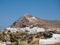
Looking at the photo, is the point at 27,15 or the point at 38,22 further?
the point at 27,15

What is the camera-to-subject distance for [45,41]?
966 inches

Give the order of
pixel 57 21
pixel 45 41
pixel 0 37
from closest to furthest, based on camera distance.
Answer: pixel 45 41
pixel 0 37
pixel 57 21

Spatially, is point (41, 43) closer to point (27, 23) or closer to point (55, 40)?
point (55, 40)

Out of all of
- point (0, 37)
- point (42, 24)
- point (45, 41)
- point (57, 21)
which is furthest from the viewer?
point (57, 21)

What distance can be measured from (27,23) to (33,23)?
10.5 feet

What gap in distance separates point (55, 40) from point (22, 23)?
46.0 metres

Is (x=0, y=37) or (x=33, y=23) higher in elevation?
(x=33, y=23)

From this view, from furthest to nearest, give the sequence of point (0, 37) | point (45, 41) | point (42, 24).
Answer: point (42, 24)
point (0, 37)
point (45, 41)

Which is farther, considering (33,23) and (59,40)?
(33,23)

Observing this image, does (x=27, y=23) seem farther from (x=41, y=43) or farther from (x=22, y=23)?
(x=41, y=43)

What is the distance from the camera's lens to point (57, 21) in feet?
232

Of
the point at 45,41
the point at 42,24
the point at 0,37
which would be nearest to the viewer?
the point at 45,41

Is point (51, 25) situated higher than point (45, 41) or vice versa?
point (51, 25)

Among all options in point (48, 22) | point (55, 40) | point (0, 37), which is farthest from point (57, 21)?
point (55, 40)
